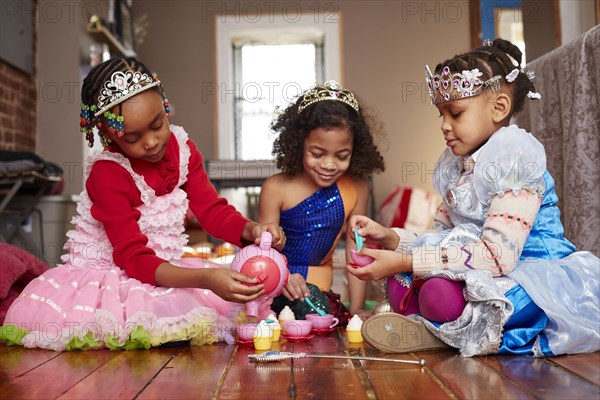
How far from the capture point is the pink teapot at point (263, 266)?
5.50ft

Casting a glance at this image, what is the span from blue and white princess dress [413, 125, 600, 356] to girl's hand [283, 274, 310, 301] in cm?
46

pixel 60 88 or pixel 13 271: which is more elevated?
pixel 60 88

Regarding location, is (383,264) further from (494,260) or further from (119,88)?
(119,88)

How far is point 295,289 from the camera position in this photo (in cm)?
199

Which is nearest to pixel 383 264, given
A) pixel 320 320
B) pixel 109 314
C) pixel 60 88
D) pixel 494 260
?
pixel 494 260

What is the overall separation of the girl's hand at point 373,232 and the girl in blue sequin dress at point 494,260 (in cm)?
16

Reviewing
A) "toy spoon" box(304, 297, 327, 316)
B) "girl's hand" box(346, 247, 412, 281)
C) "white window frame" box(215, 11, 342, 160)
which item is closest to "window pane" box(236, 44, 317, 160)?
"white window frame" box(215, 11, 342, 160)

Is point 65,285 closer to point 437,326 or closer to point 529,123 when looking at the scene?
point 437,326

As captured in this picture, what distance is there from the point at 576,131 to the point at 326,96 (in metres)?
0.79

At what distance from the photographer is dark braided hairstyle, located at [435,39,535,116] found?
5.61 ft

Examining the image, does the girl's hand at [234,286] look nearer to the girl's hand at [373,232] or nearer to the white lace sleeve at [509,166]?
the girl's hand at [373,232]

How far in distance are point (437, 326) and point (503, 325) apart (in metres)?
0.16

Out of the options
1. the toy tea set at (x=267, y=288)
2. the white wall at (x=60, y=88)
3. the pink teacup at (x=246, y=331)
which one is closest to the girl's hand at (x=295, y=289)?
the toy tea set at (x=267, y=288)

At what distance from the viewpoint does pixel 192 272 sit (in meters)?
1.72
